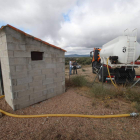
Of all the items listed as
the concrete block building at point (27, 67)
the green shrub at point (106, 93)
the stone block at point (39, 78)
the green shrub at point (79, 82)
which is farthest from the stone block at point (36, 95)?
the green shrub at point (79, 82)

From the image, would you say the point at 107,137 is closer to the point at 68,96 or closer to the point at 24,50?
the point at 68,96

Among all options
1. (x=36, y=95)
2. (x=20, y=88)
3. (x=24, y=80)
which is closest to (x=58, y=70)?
(x=36, y=95)

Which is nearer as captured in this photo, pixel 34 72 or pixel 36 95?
pixel 34 72

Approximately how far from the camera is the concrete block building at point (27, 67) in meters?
3.51

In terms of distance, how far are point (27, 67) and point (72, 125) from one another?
9.09 ft

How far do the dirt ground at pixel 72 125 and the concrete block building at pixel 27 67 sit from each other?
559 mm

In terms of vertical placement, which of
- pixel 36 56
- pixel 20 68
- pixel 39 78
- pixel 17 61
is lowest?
pixel 39 78

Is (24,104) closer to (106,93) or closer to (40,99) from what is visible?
(40,99)

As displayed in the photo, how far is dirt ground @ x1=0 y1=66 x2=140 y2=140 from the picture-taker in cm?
260

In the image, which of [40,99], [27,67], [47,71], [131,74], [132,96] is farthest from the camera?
[131,74]

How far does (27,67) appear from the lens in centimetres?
391

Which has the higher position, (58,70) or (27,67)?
Result: (27,67)

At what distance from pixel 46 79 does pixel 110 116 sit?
3103 millimetres

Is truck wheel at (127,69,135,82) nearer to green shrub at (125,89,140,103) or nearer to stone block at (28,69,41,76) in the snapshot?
green shrub at (125,89,140,103)
